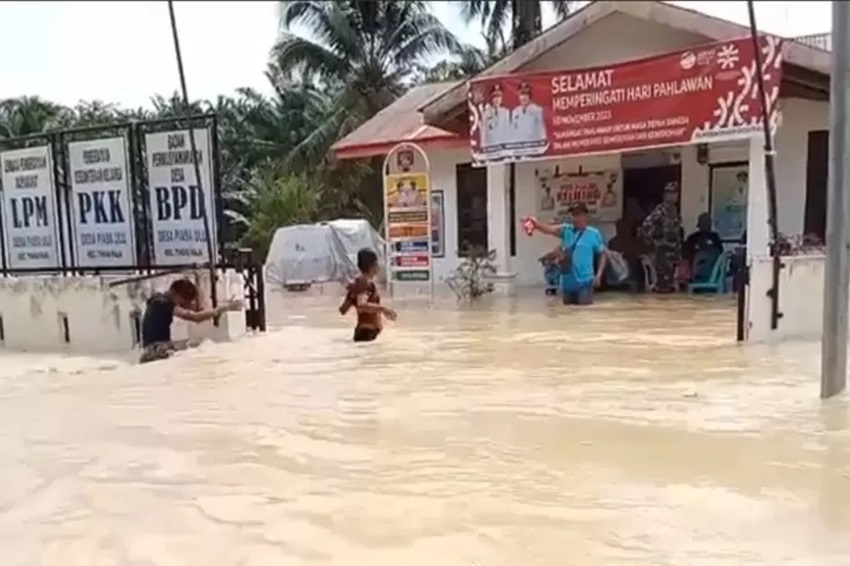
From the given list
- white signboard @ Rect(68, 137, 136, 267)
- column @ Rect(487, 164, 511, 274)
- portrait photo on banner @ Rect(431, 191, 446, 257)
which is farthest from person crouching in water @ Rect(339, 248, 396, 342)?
portrait photo on banner @ Rect(431, 191, 446, 257)

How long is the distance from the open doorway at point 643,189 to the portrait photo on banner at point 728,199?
65cm

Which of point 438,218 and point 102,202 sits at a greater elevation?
point 102,202

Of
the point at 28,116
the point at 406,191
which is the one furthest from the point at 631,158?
the point at 28,116

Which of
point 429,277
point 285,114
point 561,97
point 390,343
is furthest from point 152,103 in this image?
point 390,343

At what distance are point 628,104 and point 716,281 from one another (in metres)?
3.04

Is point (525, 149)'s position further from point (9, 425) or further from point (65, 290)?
point (9, 425)

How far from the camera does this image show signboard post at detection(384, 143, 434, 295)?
1494 centimetres

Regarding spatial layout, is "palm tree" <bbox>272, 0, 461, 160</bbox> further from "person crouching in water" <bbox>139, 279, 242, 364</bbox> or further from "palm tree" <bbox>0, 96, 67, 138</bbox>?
"person crouching in water" <bbox>139, 279, 242, 364</bbox>

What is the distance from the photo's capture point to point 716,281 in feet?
45.6

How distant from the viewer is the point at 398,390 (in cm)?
736

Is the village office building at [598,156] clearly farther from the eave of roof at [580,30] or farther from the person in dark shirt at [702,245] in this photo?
the person in dark shirt at [702,245]

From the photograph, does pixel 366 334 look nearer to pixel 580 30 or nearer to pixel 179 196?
pixel 179 196

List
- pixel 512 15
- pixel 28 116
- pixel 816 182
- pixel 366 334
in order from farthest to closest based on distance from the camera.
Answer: pixel 28 116
pixel 512 15
pixel 816 182
pixel 366 334

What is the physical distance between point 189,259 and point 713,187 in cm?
851
